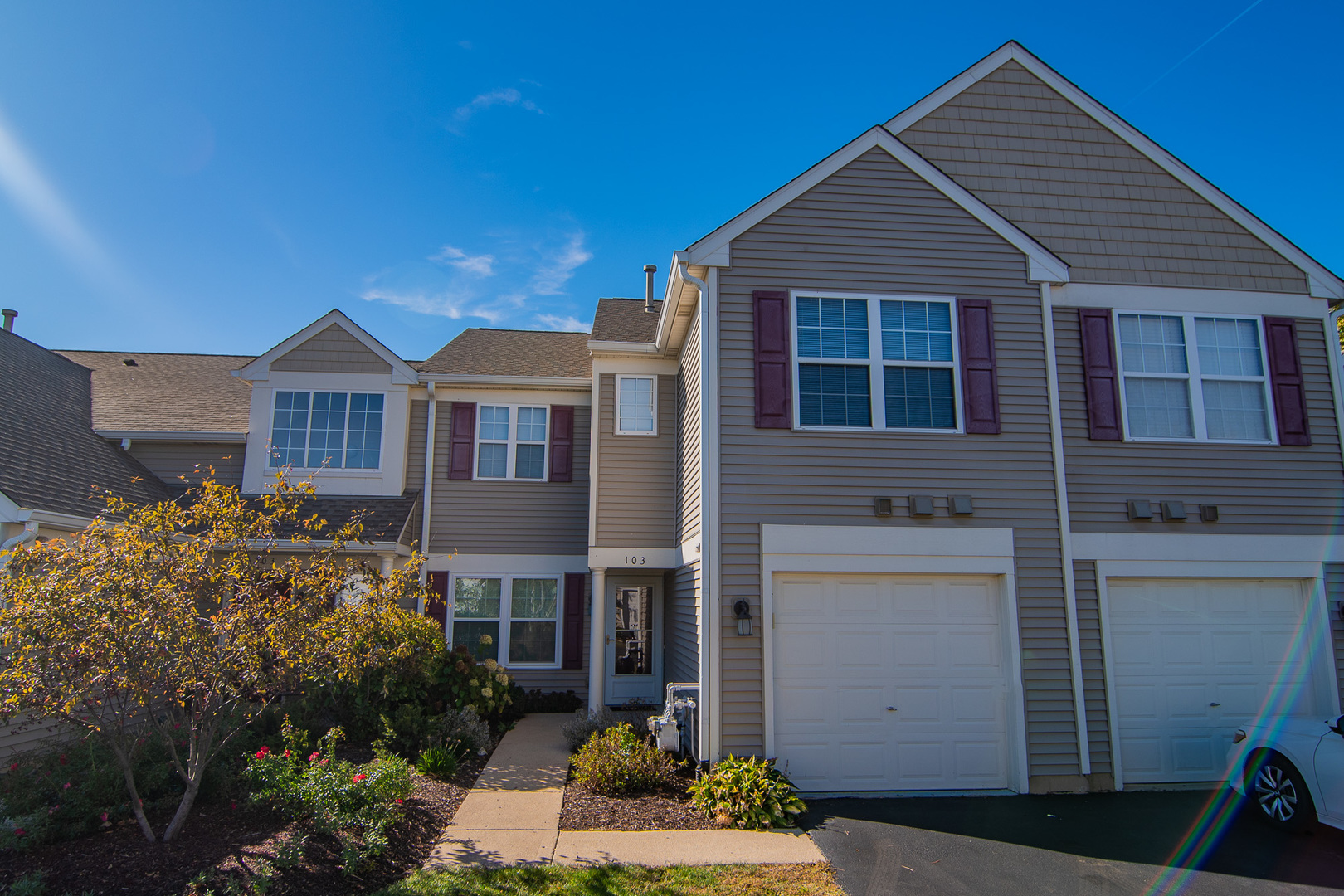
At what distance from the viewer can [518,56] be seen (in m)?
10.4

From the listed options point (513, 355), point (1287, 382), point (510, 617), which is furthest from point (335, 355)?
point (1287, 382)

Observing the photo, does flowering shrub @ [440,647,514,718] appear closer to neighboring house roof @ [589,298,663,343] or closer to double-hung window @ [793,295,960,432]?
neighboring house roof @ [589,298,663,343]

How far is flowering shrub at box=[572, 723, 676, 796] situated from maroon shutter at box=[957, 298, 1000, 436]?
5.15 meters

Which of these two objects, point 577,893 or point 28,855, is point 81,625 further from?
point 577,893

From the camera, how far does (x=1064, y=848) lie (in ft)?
20.8

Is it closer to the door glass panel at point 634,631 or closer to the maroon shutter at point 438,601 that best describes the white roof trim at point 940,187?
the door glass panel at point 634,631

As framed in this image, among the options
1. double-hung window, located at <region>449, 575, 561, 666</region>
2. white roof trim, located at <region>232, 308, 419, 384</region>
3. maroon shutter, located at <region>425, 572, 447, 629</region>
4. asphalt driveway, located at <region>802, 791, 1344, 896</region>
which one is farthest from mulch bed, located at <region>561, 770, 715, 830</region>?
white roof trim, located at <region>232, 308, 419, 384</region>

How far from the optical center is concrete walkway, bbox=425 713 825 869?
584 centimetres

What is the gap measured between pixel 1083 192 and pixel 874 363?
13.1 ft

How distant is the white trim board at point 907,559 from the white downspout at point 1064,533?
0.64 metres

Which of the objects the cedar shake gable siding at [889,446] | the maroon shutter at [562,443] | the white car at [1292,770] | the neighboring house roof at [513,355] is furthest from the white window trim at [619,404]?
the white car at [1292,770]

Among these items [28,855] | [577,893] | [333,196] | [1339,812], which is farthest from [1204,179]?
[28,855]

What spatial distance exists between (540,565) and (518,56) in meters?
7.95

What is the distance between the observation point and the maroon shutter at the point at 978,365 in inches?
336
